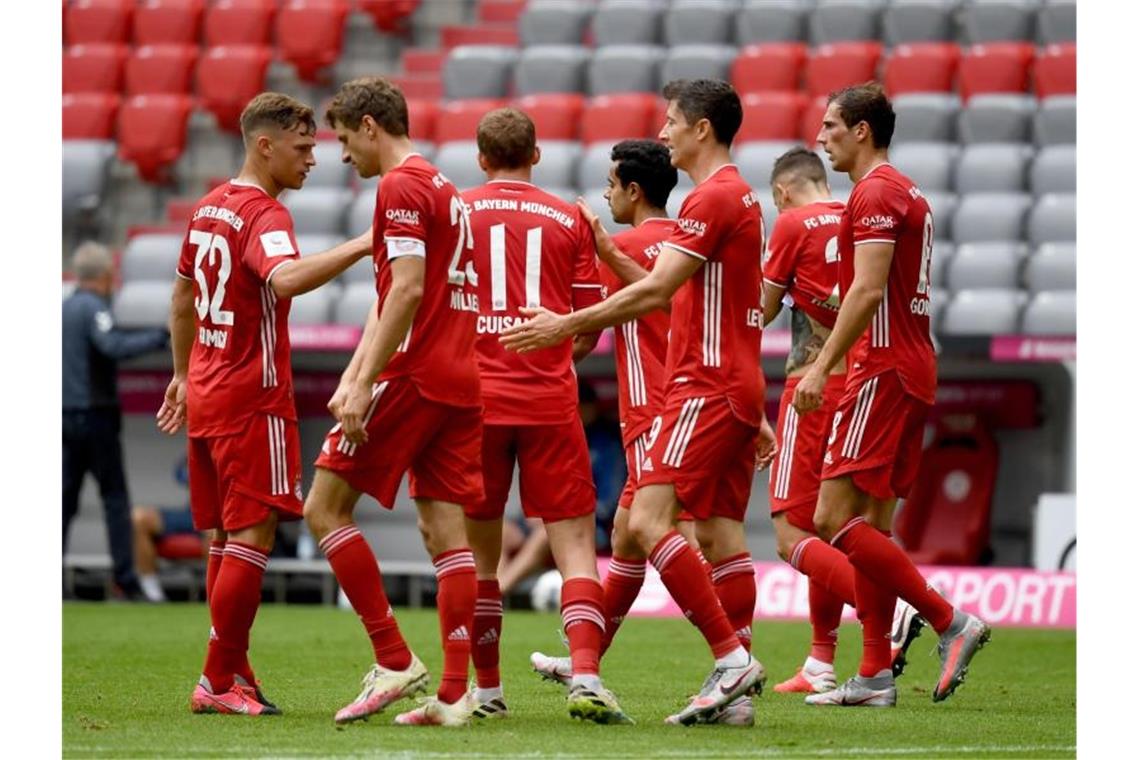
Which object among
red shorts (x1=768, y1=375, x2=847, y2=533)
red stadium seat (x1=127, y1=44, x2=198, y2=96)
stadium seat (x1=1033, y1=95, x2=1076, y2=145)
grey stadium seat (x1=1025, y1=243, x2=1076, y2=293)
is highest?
red stadium seat (x1=127, y1=44, x2=198, y2=96)

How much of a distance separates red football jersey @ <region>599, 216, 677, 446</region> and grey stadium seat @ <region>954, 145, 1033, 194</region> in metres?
7.74

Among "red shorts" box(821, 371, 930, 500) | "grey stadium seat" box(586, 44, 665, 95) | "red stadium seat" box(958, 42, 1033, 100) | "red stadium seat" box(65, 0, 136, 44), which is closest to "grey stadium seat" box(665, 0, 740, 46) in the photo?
"grey stadium seat" box(586, 44, 665, 95)

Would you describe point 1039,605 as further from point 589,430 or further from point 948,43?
→ point 948,43

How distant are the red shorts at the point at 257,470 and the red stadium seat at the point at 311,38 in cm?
1087

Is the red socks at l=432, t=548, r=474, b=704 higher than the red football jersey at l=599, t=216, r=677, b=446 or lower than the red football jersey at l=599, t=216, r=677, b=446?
lower

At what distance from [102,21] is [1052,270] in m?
9.26

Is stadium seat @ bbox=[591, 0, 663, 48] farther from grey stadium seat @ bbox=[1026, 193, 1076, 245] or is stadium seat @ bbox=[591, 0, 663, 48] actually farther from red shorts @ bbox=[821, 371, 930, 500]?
red shorts @ bbox=[821, 371, 930, 500]

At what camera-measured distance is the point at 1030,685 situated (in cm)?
862

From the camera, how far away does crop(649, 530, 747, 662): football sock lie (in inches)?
261

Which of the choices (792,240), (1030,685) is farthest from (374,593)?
(1030,685)

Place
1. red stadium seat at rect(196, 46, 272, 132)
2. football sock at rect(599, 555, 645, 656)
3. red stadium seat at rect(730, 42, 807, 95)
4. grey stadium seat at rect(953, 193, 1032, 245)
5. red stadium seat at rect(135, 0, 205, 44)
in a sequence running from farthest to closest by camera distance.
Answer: red stadium seat at rect(135, 0, 205, 44), red stadium seat at rect(196, 46, 272, 132), red stadium seat at rect(730, 42, 807, 95), grey stadium seat at rect(953, 193, 1032, 245), football sock at rect(599, 555, 645, 656)

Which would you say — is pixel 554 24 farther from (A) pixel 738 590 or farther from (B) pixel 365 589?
(B) pixel 365 589

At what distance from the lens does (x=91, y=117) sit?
56.7 ft

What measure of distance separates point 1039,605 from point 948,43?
5835mm
